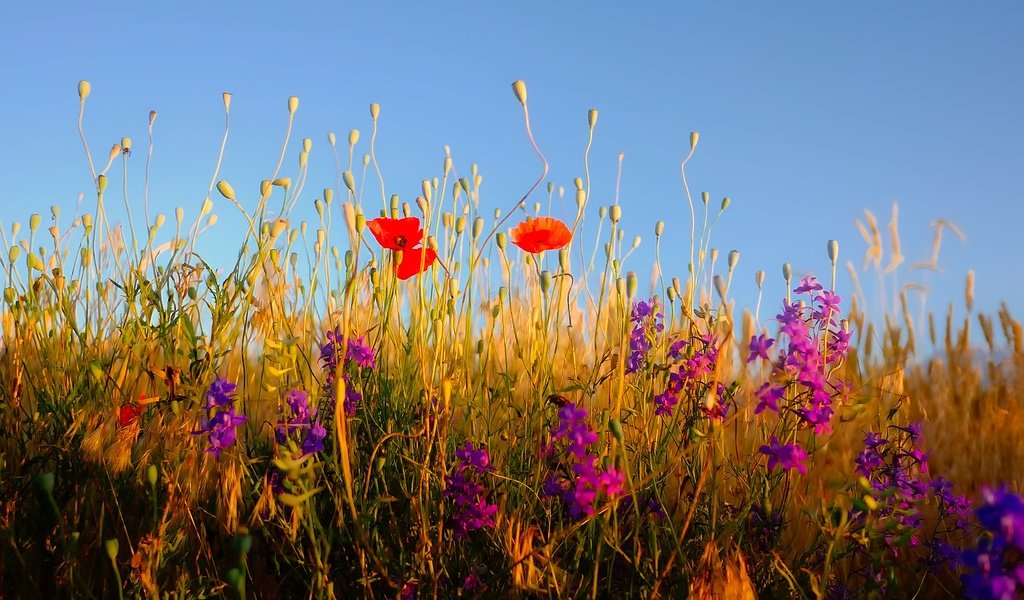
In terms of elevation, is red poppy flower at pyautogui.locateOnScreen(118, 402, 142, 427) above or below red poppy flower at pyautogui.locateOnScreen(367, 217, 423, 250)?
below

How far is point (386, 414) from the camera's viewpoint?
1.77m

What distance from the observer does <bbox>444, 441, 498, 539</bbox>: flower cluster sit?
1493 millimetres

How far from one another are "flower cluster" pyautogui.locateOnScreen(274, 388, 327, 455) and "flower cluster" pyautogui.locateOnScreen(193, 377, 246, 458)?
0.26 ft

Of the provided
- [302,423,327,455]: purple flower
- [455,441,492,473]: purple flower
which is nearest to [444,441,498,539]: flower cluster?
[455,441,492,473]: purple flower

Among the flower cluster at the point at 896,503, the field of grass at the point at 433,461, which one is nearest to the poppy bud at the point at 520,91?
the field of grass at the point at 433,461

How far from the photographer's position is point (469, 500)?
59.0 inches

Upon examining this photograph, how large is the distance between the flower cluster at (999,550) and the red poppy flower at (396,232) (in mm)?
1357

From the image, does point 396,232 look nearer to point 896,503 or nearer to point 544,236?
point 544,236

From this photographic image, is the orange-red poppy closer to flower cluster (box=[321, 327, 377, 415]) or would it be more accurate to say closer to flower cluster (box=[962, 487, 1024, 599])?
flower cluster (box=[321, 327, 377, 415])

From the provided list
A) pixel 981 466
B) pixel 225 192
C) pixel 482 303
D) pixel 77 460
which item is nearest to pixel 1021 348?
pixel 981 466

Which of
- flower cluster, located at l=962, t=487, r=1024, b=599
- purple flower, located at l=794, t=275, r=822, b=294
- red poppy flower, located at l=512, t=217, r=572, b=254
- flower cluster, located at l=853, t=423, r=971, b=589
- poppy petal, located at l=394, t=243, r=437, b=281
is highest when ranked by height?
red poppy flower, located at l=512, t=217, r=572, b=254

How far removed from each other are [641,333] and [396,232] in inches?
24.3

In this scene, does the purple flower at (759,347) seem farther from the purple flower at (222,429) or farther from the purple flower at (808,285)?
the purple flower at (222,429)

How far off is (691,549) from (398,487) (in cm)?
60
